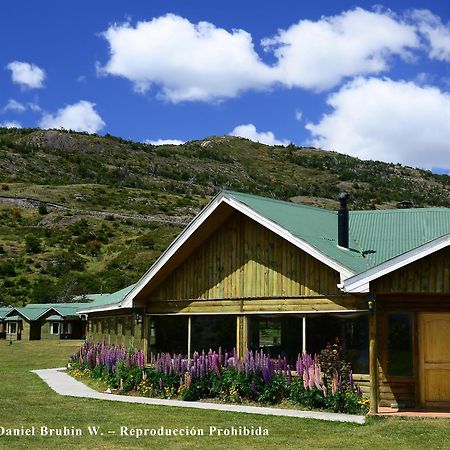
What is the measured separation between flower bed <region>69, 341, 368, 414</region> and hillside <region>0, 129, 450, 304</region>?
4897cm

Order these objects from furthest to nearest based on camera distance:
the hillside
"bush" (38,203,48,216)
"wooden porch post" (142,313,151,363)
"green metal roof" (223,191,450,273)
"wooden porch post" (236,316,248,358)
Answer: "bush" (38,203,48,216)
the hillside
"wooden porch post" (142,313,151,363)
"wooden porch post" (236,316,248,358)
"green metal roof" (223,191,450,273)

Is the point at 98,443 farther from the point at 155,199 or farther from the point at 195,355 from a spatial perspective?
the point at 155,199

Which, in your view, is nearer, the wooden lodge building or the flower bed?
the wooden lodge building

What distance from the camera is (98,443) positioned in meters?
11.8

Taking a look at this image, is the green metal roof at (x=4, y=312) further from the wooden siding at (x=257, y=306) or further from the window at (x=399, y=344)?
the window at (x=399, y=344)

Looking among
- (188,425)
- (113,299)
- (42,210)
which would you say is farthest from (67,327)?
(188,425)

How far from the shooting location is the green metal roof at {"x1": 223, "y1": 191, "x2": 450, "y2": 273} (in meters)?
17.1

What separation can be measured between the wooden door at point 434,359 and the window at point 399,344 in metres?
0.26

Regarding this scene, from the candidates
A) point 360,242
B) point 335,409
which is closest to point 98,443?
point 335,409

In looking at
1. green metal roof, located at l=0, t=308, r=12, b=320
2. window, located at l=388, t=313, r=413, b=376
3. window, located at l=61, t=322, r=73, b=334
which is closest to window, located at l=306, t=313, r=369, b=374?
window, located at l=388, t=313, r=413, b=376

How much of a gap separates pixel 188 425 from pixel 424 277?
565 centimetres

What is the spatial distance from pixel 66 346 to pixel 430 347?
35944 mm

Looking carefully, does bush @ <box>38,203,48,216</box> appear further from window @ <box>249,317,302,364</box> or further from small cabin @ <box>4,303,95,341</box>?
window @ <box>249,317,302,364</box>

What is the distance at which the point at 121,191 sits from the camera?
111 metres
